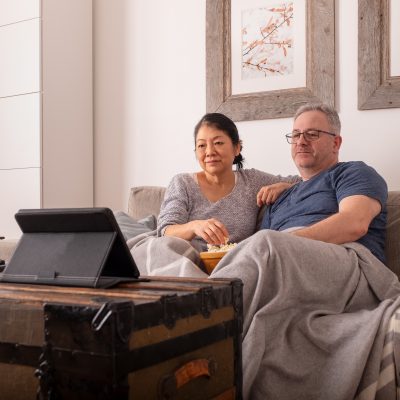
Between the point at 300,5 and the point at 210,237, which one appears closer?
the point at 210,237

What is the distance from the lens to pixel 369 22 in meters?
2.63

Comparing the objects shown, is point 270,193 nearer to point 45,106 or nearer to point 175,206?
point 175,206

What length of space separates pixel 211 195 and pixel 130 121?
1.11m

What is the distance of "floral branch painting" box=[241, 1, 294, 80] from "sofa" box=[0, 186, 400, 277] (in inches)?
30.3

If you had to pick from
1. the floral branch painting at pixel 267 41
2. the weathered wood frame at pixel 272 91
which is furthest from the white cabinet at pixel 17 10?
the floral branch painting at pixel 267 41

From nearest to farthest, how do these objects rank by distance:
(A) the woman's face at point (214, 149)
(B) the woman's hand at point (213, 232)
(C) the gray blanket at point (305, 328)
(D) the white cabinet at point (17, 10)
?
(C) the gray blanket at point (305, 328) < (B) the woman's hand at point (213, 232) < (A) the woman's face at point (214, 149) < (D) the white cabinet at point (17, 10)

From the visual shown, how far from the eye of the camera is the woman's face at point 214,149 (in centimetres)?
246

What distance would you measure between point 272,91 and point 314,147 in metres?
0.63

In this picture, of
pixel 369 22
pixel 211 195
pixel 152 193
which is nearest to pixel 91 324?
pixel 211 195

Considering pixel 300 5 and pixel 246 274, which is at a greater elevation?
pixel 300 5

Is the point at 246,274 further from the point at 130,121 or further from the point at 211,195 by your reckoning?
the point at 130,121

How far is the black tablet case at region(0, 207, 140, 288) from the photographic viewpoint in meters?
1.23

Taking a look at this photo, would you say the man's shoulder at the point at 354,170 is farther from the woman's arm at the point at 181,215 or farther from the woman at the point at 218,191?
the woman's arm at the point at 181,215

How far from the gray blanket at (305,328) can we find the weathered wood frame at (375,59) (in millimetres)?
1122
